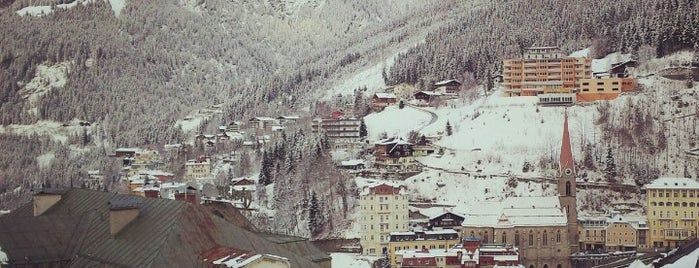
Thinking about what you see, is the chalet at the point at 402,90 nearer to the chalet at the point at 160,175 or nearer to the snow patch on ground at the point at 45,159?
the chalet at the point at 160,175

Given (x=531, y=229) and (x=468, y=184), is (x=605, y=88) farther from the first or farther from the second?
(x=531, y=229)

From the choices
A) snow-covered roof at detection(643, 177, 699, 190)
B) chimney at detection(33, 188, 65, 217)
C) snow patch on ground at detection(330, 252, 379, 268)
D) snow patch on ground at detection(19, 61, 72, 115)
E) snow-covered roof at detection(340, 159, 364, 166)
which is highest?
snow patch on ground at detection(19, 61, 72, 115)

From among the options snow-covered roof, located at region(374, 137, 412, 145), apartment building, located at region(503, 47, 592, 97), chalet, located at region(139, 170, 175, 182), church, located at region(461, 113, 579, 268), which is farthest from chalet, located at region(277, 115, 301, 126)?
church, located at region(461, 113, 579, 268)

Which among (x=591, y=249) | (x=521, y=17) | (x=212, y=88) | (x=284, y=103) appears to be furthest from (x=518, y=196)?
(x=212, y=88)

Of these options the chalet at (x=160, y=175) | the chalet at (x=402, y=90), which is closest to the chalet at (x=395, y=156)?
Answer: the chalet at (x=160, y=175)

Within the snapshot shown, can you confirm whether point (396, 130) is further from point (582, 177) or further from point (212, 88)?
point (212, 88)

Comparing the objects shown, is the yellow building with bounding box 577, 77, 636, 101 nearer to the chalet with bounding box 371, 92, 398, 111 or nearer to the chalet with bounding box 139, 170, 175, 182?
the chalet with bounding box 371, 92, 398, 111
